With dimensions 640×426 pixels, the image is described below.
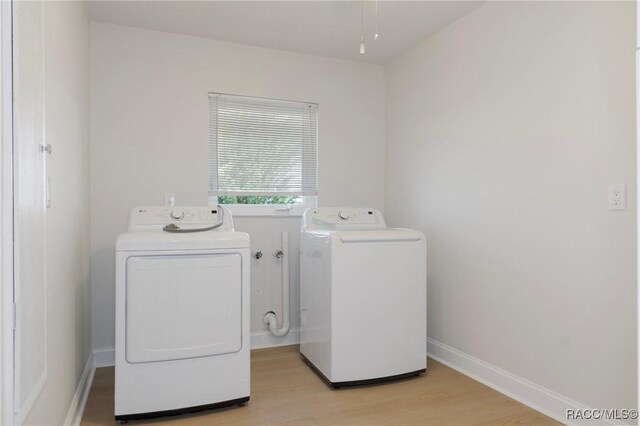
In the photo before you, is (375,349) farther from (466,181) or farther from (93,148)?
(93,148)

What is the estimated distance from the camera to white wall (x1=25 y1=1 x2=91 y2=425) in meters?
1.54

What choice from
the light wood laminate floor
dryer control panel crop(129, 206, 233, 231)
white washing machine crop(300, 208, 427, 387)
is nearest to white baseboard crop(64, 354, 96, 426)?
the light wood laminate floor

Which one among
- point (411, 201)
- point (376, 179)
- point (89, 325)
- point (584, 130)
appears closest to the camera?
point (584, 130)

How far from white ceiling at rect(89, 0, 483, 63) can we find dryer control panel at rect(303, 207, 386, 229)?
1.23 metres

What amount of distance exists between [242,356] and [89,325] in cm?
118

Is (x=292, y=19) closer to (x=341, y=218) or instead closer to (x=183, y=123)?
(x=183, y=123)

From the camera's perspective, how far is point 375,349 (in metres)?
2.46

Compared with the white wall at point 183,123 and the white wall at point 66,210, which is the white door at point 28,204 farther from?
the white wall at point 183,123

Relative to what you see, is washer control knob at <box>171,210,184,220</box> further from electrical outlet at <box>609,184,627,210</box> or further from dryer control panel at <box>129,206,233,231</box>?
electrical outlet at <box>609,184,627,210</box>

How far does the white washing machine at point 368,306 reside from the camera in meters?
2.41

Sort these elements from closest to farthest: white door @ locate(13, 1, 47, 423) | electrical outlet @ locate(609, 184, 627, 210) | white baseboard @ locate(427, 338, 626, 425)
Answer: white door @ locate(13, 1, 47, 423) → electrical outlet @ locate(609, 184, 627, 210) → white baseboard @ locate(427, 338, 626, 425)

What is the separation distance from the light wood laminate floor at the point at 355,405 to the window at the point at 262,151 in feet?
4.32

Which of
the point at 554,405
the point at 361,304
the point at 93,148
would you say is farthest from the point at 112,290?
the point at 554,405

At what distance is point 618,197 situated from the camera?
1.82m
